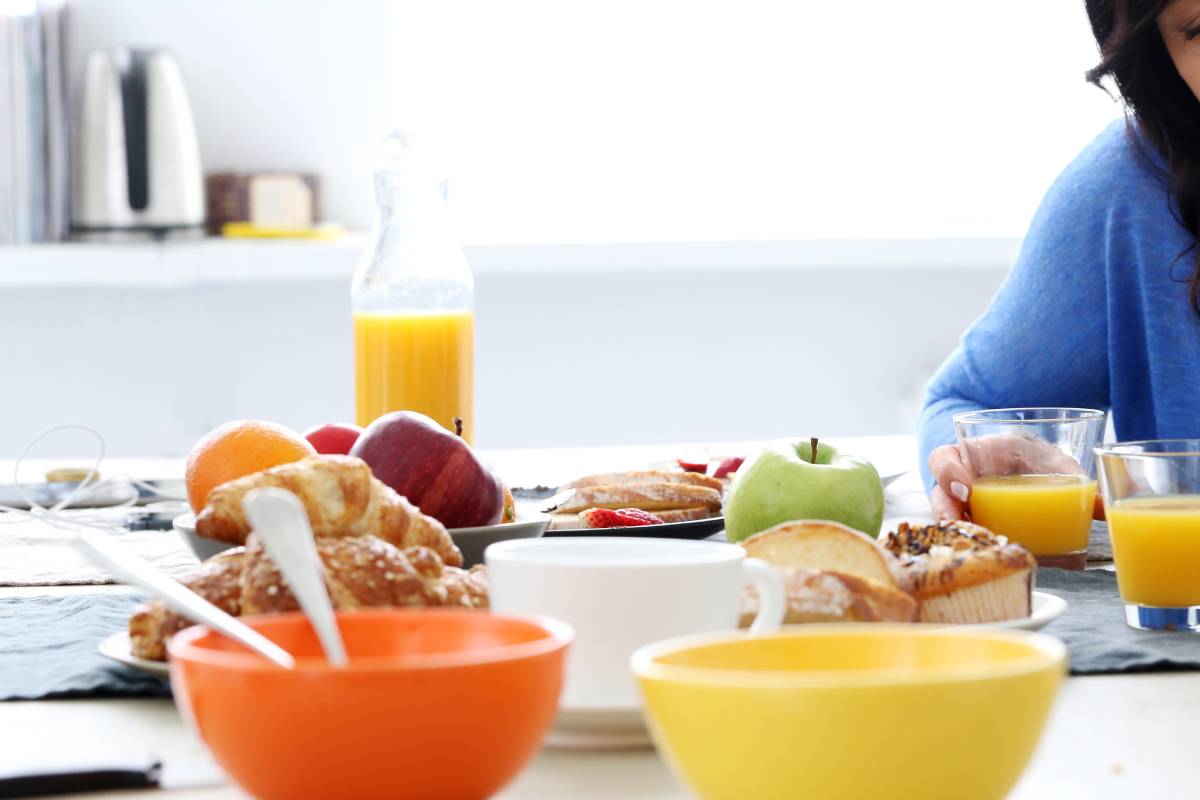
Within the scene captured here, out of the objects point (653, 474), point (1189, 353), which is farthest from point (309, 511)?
point (1189, 353)

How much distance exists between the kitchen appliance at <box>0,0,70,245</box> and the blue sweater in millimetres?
1716

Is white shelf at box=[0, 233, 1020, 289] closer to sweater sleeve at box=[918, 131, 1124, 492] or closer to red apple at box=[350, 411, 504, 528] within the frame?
sweater sleeve at box=[918, 131, 1124, 492]

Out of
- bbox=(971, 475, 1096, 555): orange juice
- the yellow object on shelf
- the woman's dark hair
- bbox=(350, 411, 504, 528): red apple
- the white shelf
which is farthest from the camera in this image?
the yellow object on shelf

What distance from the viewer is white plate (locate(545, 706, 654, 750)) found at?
55 cm

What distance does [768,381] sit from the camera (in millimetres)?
2908

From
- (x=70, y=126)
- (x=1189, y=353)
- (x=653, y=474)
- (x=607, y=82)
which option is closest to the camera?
(x=653, y=474)

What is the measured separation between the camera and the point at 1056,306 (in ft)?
4.98

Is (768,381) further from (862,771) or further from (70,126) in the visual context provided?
(862,771)

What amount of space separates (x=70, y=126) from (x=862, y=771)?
99.7 inches

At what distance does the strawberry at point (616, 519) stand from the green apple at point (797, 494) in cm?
6

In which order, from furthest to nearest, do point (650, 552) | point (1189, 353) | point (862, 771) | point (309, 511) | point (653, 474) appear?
point (1189, 353) → point (653, 474) → point (309, 511) → point (650, 552) → point (862, 771)

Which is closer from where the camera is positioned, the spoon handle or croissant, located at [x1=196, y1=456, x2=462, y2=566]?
the spoon handle

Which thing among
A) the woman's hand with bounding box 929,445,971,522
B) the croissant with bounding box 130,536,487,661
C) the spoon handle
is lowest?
the woman's hand with bounding box 929,445,971,522

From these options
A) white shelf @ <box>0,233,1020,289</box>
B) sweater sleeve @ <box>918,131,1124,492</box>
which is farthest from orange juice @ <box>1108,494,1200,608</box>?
white shelf @ <box>0,233,1020,289</box>
